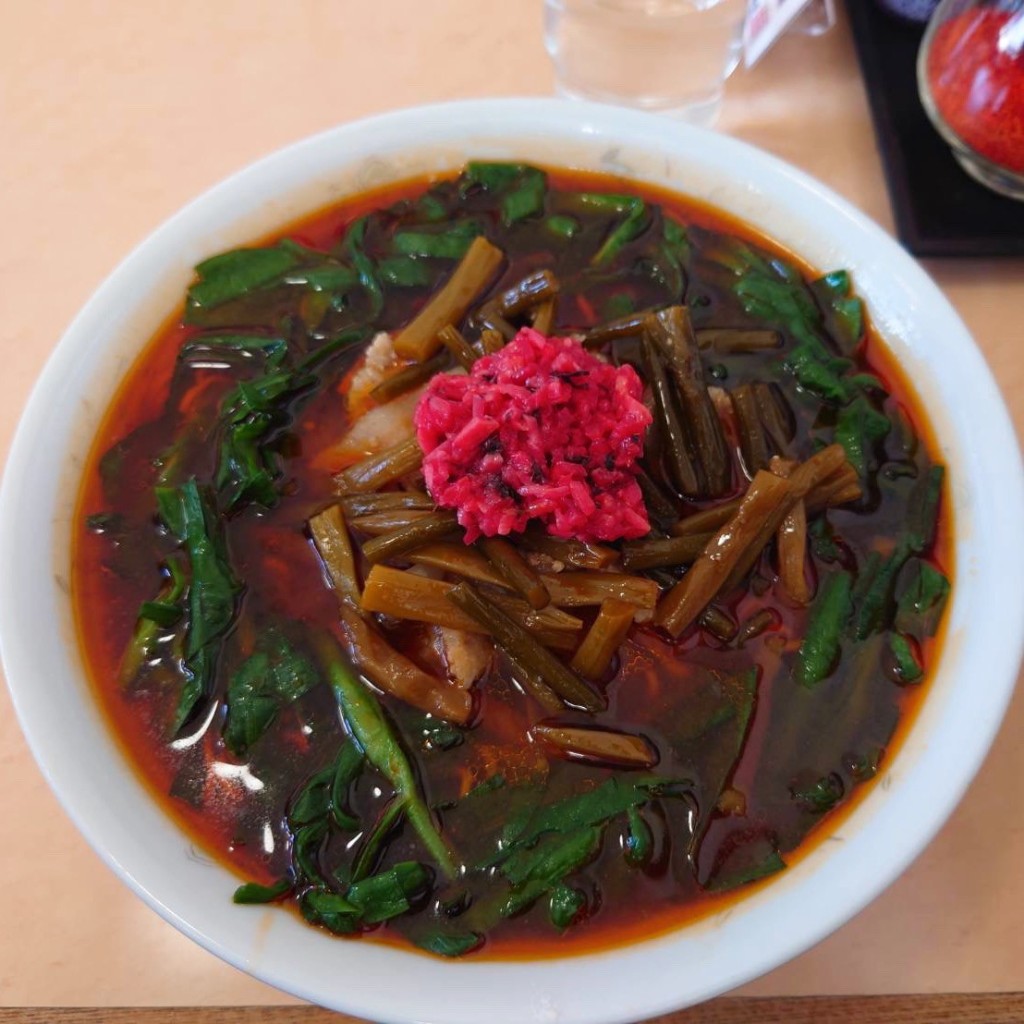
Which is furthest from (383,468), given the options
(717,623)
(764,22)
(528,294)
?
(764,22)

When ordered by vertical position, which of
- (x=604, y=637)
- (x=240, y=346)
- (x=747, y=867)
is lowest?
(x=747, y=867)

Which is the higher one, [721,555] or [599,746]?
[721,555]

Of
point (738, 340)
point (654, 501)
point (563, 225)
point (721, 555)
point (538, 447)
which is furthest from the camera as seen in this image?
point (563, 225)

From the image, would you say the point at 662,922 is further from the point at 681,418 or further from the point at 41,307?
the point at 41,307

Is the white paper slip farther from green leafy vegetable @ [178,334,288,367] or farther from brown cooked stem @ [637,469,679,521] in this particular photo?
green leafy vegetable @ [178,334,288,367]

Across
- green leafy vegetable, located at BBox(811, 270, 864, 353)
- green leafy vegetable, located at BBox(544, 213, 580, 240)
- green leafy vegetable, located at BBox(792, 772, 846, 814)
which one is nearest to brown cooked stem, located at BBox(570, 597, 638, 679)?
green leafy vegetable, located at BBox(792, 772, 846, 814)

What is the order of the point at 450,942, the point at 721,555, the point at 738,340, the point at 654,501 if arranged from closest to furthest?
the point at 450,942 → the point at 721,555 → the point at 654,501 → the point at 738,340

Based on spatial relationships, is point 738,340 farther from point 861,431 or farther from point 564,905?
point 564,905
